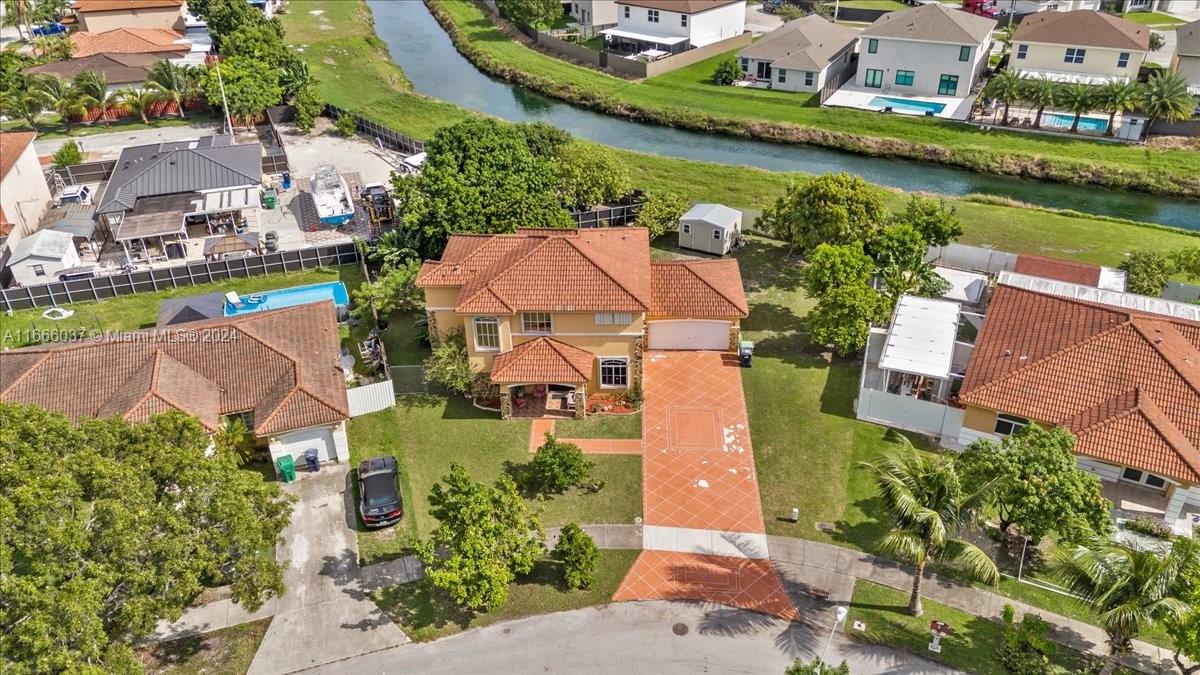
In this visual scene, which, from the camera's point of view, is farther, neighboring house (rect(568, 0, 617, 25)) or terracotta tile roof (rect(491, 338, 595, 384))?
neighboring house (rect(568, 0, 617, 25))

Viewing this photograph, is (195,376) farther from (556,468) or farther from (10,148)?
(10,148)

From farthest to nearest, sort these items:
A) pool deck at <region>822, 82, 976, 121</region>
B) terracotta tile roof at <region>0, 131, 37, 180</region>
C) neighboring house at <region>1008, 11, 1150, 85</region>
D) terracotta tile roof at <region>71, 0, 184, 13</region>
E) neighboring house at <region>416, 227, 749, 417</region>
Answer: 1. terracotta tile roof at <region>71, 0, 184, 13</region>
2. pool deck at <region>822, 82, 976, 121</region>
3. neighboring house at <region>1008, 11, 1150, 85</region>
4. terracotta tile roof at <region>0, 131, 37, 180</region>
5. neighboring house at <region>416, 227, 749, 417</region>

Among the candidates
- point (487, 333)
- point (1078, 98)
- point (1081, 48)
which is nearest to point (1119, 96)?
point (1078, 98)

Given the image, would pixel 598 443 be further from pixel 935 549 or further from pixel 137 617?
pixel 137 617

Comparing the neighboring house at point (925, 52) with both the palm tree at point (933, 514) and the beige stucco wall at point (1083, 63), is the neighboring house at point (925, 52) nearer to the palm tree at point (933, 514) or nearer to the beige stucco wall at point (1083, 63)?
the beige stucco wall at point (1083, 63)

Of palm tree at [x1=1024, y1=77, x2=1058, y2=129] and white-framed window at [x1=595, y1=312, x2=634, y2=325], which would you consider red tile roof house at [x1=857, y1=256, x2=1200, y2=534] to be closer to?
white-framed window at [x1=595, y1=312, x2=634, y2=325]

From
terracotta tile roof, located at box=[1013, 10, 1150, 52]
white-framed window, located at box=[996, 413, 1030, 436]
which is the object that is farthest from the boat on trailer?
terracotta tile roof, located at box=[1013, 10, 1150, 52]

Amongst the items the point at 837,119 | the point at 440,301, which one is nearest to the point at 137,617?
the point at 440,301

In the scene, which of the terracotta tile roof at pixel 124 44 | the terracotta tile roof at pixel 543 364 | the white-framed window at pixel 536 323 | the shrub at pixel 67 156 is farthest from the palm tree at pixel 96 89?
the white-framed window at pixel 536 323
